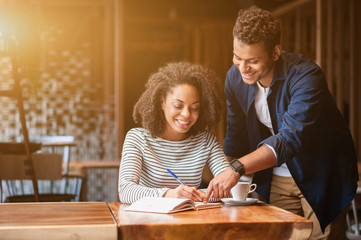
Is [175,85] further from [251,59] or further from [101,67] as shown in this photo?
[101,67]

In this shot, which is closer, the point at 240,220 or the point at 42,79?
the point at 240,220

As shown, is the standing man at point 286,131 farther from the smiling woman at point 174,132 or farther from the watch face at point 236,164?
the smiling woman at point 174,132

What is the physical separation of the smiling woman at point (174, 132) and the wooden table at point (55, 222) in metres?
0.30

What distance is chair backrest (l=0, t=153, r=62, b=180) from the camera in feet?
7.80

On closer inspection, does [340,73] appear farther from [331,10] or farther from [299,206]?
[299,206]

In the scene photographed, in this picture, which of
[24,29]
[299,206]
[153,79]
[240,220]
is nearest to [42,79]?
[24,29]

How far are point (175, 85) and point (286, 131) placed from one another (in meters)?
0.49

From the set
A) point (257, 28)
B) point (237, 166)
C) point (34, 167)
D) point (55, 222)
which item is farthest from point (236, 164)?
point (34, 167)

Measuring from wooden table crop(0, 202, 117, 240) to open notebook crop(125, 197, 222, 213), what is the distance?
0.34 ft

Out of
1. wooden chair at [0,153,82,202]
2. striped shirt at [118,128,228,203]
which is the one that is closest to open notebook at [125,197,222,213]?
striped shirt at [118,128,228,203]

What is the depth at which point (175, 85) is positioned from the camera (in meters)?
1.88

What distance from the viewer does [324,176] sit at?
1.92 m

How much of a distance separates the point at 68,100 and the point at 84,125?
31 centimetres

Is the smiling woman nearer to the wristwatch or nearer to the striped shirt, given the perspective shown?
the striped shirt
